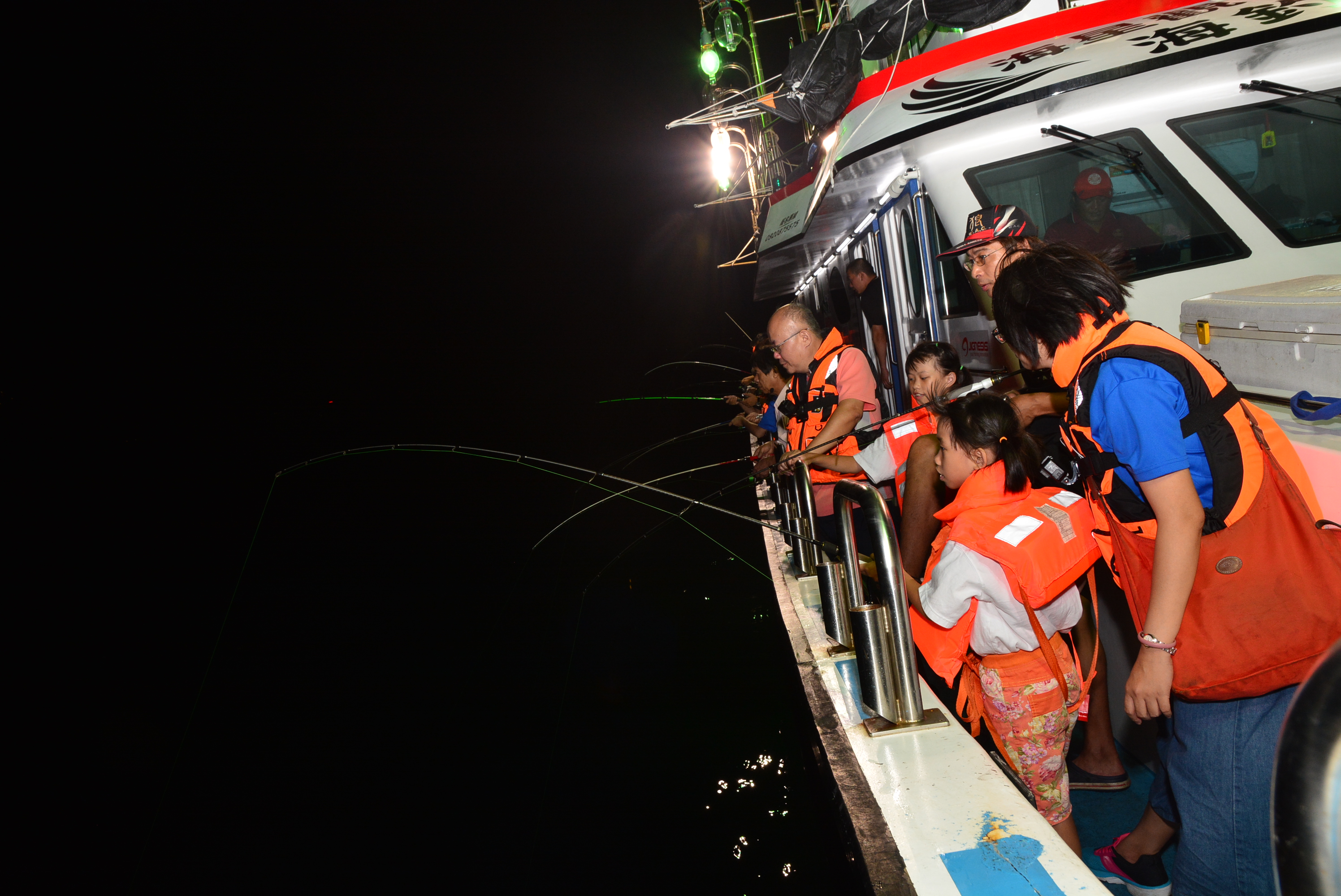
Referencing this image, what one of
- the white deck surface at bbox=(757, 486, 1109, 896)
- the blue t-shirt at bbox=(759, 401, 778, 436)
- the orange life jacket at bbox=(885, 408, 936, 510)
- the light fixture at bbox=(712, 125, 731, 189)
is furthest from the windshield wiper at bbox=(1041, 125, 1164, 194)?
the light fixture at bbox=(712, 125, 731, 189)

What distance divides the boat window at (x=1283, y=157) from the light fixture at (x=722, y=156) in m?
10.9

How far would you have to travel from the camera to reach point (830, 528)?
15.1 feet

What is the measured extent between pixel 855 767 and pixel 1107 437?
126 cm

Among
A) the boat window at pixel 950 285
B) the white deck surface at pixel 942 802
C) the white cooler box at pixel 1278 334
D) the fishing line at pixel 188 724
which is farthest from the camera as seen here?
the fishing line at pixel 188 724

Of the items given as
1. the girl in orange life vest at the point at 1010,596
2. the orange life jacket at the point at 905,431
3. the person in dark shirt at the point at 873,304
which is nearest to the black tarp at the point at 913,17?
the person in dark shirt at the point at 873,304

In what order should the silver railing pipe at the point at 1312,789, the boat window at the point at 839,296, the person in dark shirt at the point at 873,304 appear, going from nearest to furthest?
the silver railing pipe at the point at 1312,789 < the person in dark shirt at the point at 873,304 < the boat window at the point at 839,296

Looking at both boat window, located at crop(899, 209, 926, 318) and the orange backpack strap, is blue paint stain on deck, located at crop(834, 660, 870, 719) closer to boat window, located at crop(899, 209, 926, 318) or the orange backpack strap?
the orange backpack strap

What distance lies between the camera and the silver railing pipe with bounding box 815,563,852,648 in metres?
3.27

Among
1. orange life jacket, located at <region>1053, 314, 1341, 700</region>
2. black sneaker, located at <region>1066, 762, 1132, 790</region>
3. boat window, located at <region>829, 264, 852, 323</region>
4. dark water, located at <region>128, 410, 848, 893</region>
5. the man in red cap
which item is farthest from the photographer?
boat window, located at <region>829, 264, 852, 323</region>

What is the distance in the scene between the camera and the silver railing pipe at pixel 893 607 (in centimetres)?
230

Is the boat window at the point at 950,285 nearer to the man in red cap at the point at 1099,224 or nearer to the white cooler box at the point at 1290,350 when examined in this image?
the man in red cap at the point at 1099,224

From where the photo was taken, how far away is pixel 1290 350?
2.10 meters

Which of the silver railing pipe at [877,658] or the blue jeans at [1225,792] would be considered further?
the silver railing pipe at [877,658]

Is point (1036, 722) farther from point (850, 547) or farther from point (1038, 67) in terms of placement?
point (1038, 67)
